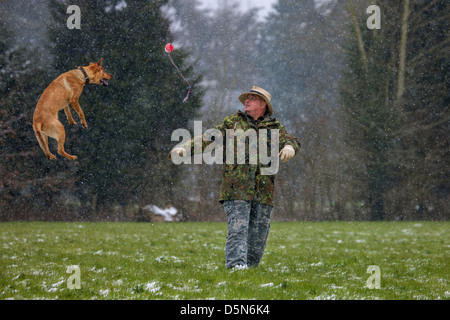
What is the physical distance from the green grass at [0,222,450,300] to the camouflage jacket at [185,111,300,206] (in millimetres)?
821

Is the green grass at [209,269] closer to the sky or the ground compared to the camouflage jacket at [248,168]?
closer to the ground

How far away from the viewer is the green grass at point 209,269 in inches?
183

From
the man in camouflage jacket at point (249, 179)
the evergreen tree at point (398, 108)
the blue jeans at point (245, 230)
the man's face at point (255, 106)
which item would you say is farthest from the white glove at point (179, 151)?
the evergreen tree at point (398, 108)

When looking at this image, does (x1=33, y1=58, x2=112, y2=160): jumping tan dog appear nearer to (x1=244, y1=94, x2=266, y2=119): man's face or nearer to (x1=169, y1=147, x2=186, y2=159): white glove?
(x1=169, y1=147, x2=186, y2=159): white glove

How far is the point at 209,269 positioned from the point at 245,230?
3.32 ft

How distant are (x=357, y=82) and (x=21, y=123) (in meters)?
12.5

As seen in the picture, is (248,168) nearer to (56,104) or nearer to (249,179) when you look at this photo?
(249,179)

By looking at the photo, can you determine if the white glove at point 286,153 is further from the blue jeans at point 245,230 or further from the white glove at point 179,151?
the white glove at point 179,151

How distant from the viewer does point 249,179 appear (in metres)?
5.52

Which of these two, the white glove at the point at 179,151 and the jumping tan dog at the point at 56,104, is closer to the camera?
the jumping tan dog at the point at 56,104

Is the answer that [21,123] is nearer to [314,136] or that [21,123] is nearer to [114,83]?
[114,83]

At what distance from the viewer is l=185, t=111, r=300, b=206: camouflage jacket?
5496 millimetres

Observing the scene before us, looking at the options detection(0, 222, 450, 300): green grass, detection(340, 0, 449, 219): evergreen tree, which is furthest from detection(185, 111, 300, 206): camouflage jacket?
detection(340, 0, 449, 219): evergreen tree
